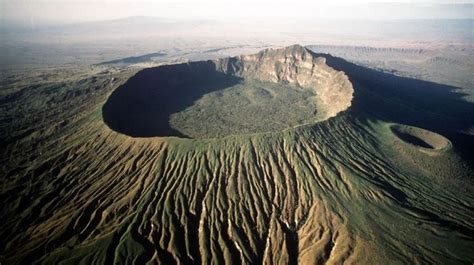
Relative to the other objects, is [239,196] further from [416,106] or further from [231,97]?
[416,106]

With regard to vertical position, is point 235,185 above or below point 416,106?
below

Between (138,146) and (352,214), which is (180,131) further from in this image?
(352,214)

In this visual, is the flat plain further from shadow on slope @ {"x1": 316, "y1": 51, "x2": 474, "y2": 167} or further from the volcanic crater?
the volcanic crater

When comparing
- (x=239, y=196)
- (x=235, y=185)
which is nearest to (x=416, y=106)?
(x=235, y=185)

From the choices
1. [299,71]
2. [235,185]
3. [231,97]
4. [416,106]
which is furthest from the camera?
[299,71]

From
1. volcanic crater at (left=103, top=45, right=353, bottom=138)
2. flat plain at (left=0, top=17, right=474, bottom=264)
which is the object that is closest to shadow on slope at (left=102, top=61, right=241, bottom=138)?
volcanic crater at (left=103, top=45, right=353, bottom=138)

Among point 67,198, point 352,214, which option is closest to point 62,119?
point 67,198
